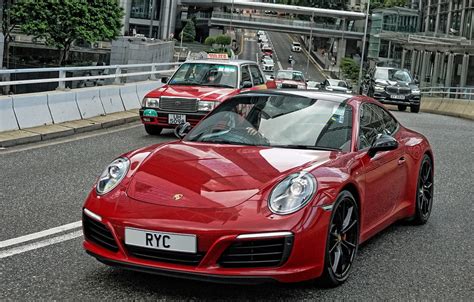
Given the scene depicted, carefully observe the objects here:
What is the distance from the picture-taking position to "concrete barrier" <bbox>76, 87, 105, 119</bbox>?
1484 cm

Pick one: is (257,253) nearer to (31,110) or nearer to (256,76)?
(31,110)

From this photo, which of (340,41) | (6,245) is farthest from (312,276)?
(340,41)

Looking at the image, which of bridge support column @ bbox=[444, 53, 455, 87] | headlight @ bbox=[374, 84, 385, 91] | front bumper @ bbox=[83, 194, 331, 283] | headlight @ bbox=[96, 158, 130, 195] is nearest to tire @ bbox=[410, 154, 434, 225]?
front bumper @ bbox=[83, 194, 331, 283]

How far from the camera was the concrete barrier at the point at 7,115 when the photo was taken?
12227mm

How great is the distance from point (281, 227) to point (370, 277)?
1287mm

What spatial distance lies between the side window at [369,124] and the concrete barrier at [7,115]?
7761mm

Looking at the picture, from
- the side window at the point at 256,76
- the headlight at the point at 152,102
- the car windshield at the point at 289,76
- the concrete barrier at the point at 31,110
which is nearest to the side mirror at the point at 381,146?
the headlight at the point at 152,102

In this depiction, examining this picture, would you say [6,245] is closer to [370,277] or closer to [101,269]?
[101,269]

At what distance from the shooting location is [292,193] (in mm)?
4574

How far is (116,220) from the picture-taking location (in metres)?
4.47

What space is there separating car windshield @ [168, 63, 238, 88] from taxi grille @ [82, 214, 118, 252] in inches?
381

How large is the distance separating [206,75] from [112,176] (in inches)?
385

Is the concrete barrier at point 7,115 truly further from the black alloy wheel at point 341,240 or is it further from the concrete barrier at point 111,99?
the black alloy wheel at point 341,240

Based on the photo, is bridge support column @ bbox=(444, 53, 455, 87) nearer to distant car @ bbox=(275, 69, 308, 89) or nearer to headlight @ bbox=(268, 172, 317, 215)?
distant car @ bbox=(275, 69, 308, 89)
